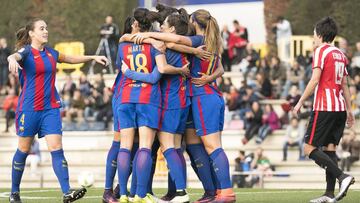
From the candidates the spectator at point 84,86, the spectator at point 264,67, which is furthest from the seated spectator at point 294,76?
the spectator at point 84,86

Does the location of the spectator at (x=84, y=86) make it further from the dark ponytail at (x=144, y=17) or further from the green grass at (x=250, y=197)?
the dark ponytail at (x=144, y=17)

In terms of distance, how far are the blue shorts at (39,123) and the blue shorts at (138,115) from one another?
113 centimetres

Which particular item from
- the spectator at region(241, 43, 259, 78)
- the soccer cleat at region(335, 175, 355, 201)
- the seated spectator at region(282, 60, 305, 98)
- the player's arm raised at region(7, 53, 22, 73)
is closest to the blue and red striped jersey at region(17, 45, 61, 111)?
the player's arm raised at region(7, 53, 22, 73)

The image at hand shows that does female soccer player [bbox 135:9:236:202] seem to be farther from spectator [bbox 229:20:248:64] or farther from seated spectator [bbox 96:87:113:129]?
spectator [bbox 229:20:248:64]

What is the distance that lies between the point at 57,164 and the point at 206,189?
5.77 feet

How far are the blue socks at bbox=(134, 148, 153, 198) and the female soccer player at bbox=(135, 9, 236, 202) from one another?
76 cm

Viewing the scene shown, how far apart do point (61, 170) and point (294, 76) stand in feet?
48.0

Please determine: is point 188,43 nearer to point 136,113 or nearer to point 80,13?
point 136,113

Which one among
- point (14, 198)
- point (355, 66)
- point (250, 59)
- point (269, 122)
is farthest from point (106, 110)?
point (14, 198)

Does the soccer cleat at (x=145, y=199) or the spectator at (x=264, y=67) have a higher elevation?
the spectator at (x=264, y=67)

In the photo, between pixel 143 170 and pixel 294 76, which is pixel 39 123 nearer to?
pixel 143 170

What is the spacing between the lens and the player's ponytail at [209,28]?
13.0 m

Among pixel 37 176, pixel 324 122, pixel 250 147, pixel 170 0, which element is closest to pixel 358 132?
pixel 250 147

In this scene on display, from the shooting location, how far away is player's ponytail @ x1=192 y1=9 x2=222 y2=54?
42.8 feet
